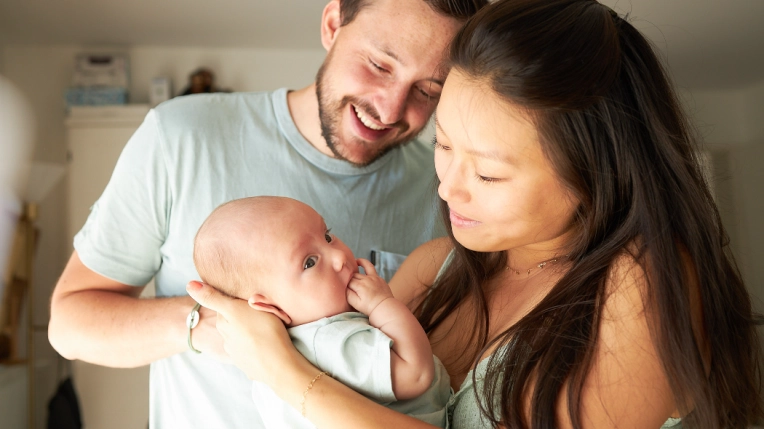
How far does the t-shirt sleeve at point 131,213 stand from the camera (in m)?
1.69

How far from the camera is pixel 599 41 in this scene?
1.13 metres

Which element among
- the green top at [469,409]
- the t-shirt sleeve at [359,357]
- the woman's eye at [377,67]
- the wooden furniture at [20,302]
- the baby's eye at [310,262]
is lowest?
the wooden furniture at [20,302]

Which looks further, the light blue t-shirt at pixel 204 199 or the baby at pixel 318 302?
the light blue t-shirt at pixel 204 199

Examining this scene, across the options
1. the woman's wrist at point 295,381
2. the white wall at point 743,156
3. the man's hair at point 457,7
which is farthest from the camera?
the white wall at point 743,156

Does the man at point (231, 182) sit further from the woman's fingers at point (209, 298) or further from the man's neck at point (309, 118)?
the woman's fingers at point (209, 298)

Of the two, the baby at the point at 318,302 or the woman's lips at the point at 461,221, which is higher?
the woman's lips at the point at 461,221

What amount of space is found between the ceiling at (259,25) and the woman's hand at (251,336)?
3.72 meters

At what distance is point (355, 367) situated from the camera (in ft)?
3.95

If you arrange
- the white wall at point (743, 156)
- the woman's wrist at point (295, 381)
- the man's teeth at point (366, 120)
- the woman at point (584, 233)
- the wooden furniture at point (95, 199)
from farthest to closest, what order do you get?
1. the white wall at point (743, 156)
2. the wooden furniture at point (95, 199)
3. the man's teeth at point (366, 120)
4. the woman's wrist at point (295, 381)
5. the woman at point (584, 233)

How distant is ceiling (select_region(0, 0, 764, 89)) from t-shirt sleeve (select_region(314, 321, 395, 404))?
3854 millimetres

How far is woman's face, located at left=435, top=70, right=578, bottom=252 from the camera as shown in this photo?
111 centimetres

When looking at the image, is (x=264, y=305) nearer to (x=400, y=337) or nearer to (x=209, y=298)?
(x=209, y=298)

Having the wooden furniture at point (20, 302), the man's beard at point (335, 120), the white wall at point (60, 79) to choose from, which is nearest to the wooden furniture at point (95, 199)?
the wooden furniture at point (20, 302)

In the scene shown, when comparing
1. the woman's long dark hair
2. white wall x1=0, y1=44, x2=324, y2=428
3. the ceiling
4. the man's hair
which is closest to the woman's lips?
the woman's long dark hair
